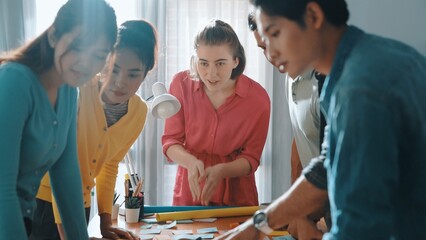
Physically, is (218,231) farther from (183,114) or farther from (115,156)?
(183,114)

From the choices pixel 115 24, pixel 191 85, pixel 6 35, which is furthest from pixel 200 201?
pixel 6 35

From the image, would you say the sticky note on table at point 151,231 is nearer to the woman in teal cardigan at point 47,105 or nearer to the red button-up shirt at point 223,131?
the woman in teal cardigan at point 47,105

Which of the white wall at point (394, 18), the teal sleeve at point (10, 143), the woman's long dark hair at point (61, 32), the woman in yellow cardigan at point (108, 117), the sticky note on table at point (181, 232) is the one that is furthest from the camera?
the white wall at point (394, 18)

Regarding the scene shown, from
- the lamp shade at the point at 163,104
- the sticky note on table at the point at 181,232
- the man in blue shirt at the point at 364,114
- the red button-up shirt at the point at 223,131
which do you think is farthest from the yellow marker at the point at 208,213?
the man in blue shirt at the point at 364,114

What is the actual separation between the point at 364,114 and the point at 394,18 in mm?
2259

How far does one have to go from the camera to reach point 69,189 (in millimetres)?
1611

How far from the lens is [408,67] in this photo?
3.02 feet

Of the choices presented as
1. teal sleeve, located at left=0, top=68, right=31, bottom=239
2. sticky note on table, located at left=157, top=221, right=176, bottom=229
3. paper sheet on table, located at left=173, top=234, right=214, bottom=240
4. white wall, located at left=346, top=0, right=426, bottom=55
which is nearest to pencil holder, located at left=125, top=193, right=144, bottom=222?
sticky note on table, located at left=157, top=221, right=176, bottom=229

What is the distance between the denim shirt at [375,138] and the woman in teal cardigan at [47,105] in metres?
0.80

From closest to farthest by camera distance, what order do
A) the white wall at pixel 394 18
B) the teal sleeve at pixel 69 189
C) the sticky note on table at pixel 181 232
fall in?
the teal sleeve at pixel 69 189 → the sticky note on table at pixel 181 232 → the white wall at pixel 394 18

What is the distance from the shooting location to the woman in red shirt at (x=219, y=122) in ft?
7.77

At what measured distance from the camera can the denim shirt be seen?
2.82ft

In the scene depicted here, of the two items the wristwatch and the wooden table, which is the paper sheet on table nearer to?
the wooden table

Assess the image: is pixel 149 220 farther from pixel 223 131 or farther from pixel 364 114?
pixel 364 114
